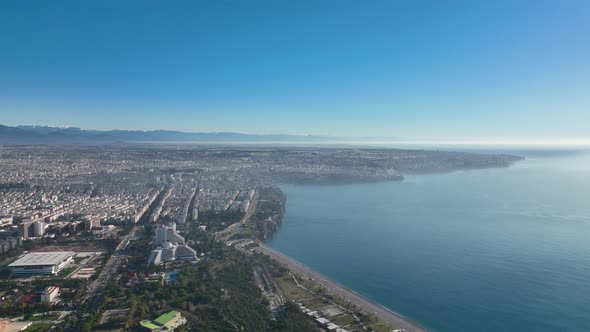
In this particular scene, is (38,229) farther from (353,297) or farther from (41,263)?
(353,297)

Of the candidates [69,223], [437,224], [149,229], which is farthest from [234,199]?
[437,224]

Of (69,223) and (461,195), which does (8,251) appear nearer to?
(69,223)

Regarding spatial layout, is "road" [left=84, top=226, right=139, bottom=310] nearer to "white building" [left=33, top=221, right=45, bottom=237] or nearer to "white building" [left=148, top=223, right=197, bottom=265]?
"white building" [left=148, top=223, right=197, bottom=265]

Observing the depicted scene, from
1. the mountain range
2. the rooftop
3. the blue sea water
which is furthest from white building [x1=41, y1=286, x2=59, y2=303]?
the mountain range

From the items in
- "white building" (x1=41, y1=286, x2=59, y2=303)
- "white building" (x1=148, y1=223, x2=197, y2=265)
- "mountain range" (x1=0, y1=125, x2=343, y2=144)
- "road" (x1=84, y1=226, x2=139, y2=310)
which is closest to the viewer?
"white building" (x1=41, y1=286, x2=59, y2=303)

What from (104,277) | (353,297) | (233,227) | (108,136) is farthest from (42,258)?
(108,136)

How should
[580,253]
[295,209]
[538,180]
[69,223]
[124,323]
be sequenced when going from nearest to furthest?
[124,323], [580,253], [69,223], [295,209], [538,180]
